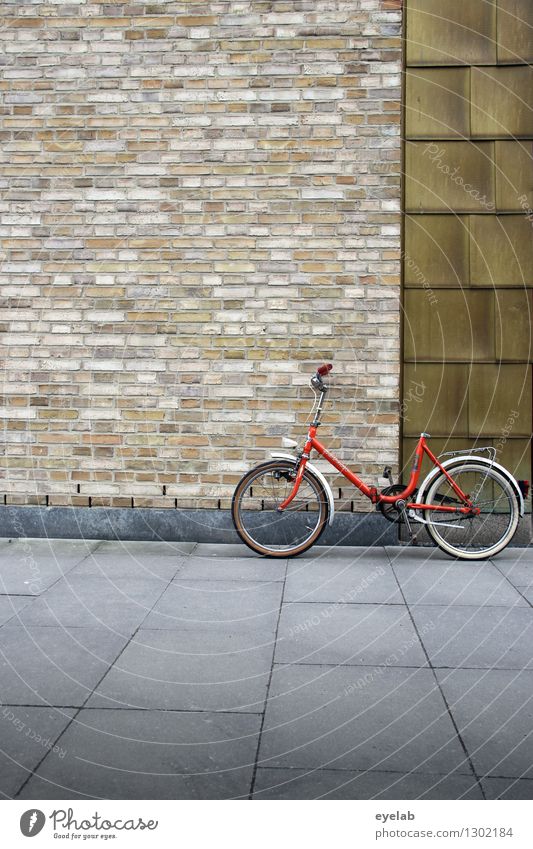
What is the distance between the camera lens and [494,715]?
3092mm

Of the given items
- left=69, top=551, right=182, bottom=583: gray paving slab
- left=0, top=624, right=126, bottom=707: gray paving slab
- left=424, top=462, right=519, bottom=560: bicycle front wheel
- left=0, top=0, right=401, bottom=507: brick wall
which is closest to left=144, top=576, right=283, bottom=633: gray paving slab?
left=69, top=551, right=182, bottom=583: gray paving slab

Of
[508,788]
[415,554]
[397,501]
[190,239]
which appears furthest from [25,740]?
[190,239]

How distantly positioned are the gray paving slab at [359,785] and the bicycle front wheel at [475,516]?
141 inches

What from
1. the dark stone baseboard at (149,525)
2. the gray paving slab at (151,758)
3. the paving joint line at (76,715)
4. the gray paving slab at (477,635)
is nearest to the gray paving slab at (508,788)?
the gray paving slab at (151,758)

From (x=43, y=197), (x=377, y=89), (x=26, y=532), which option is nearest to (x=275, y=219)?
(x=377, y=89)

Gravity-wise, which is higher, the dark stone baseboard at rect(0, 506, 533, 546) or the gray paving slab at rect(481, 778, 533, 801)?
the gray paving slab at rect(481, 778, 533, 801)

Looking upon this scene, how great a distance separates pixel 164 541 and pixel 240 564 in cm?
94

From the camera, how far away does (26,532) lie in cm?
657

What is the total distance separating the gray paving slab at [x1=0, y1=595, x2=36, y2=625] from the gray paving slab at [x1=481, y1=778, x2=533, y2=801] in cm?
285

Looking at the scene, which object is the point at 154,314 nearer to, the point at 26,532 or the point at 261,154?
the point at 261,154

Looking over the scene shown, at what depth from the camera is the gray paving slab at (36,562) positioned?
5145 millimetres

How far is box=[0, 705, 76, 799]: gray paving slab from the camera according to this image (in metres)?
2.56

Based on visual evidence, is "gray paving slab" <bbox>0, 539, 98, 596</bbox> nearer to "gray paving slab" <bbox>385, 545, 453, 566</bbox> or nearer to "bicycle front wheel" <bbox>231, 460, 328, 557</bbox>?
"bicycle front wheel" <bbox>231, 460, 328, 557</bbox>

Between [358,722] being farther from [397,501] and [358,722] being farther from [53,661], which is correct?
[397,501]
